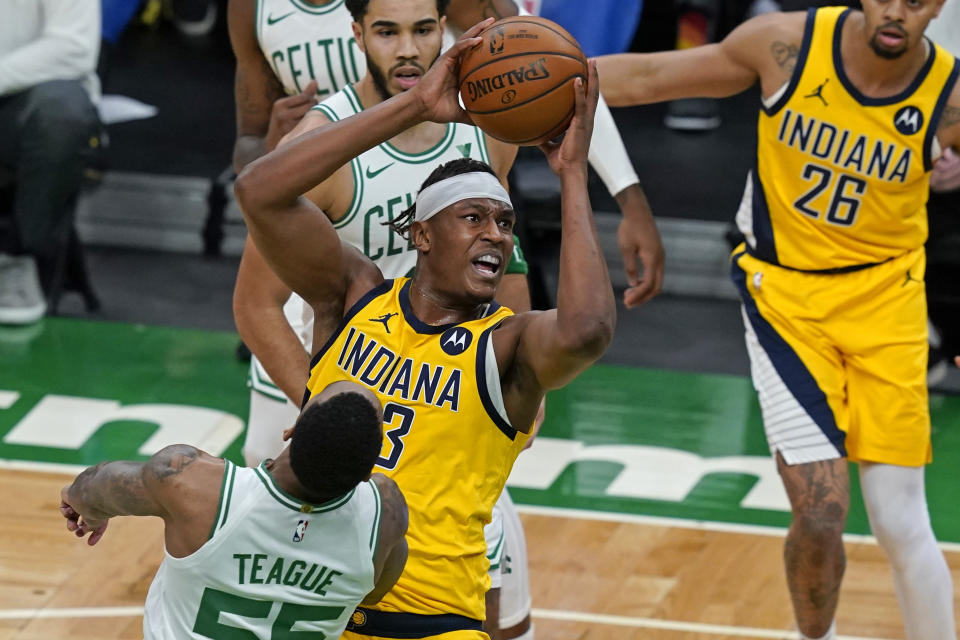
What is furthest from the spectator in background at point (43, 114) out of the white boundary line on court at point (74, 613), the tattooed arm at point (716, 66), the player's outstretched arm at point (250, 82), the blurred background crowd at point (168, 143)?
the tattooed arm at point (716, 66)

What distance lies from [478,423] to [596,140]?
1611mm

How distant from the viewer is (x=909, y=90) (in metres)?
4.89

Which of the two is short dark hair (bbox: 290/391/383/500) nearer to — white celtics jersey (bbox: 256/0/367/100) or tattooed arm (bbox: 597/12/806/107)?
tattooed arm (bbox: 597/12/806/107)

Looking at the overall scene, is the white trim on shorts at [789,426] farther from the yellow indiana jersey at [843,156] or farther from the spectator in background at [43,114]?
the spectator in background at [43,114]

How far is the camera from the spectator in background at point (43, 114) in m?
7.60

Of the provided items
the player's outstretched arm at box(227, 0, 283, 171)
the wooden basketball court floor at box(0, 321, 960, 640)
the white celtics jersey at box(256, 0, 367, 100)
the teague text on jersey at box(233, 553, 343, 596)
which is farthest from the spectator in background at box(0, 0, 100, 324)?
the teague text on jersey at box(233, 553, 343, 596)

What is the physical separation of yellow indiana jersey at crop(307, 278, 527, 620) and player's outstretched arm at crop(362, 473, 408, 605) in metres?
0.16

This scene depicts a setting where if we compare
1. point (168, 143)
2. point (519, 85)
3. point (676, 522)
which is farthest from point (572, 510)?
point (168, 143)

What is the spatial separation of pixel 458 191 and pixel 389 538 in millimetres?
895

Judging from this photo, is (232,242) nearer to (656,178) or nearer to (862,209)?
(656,178)

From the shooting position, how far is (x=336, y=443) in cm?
308

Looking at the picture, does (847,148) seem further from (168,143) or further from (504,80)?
(168,143)

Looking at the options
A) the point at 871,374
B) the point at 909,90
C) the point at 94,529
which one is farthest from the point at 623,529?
the point at 94,529

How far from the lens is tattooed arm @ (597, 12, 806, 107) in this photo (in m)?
5.01
